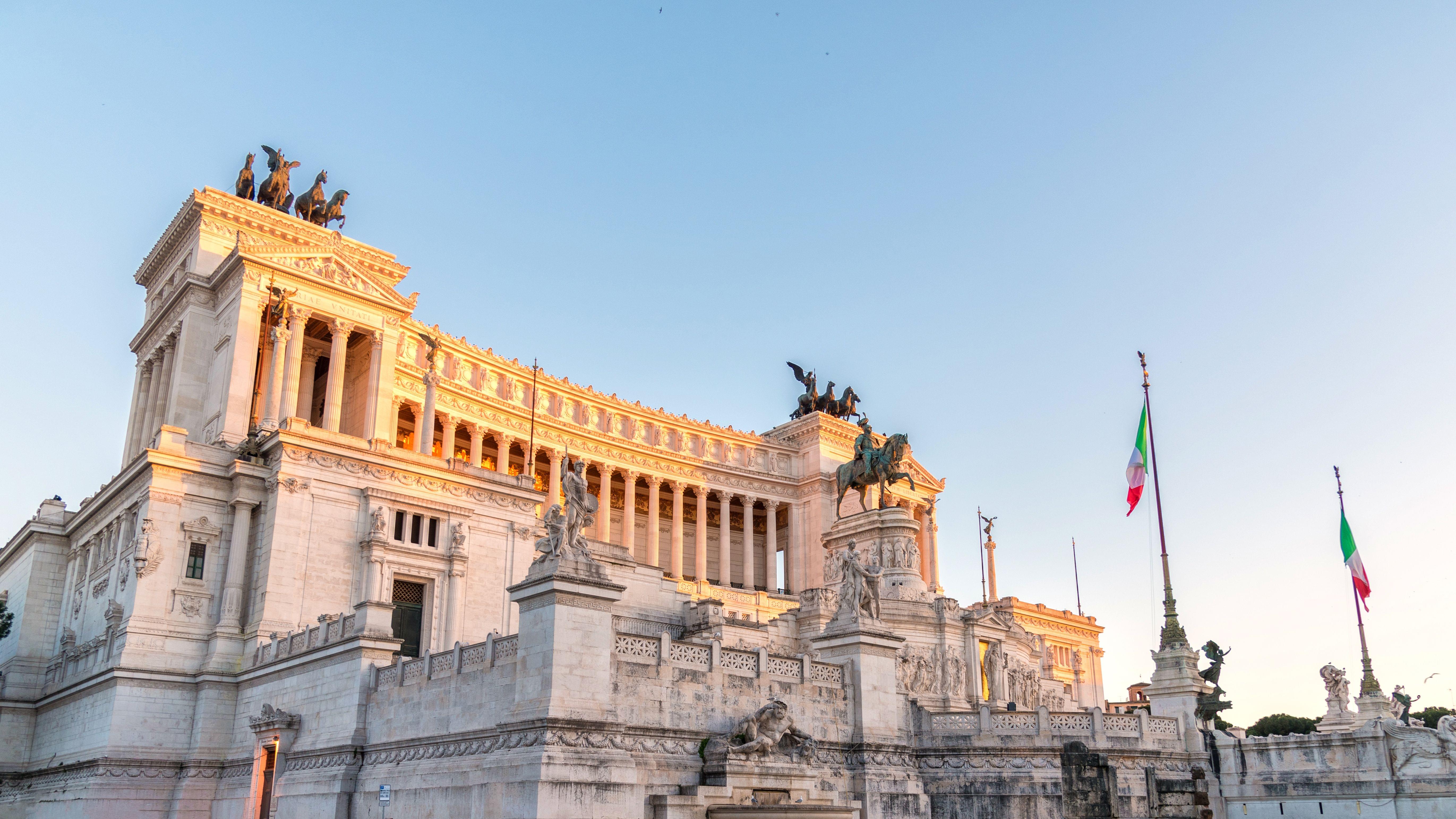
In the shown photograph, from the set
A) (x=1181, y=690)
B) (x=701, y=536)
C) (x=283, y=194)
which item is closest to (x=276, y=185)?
(x=283, y=194)

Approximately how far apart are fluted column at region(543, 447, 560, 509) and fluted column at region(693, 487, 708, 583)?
10.9 metres

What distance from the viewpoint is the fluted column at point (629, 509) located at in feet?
252

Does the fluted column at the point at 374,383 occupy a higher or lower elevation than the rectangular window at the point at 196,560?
higher

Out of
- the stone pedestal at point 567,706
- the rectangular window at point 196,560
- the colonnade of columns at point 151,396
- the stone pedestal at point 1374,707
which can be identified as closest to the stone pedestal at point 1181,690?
the stone pedestal at point 1374,707

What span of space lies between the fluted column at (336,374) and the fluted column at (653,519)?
1039 inches

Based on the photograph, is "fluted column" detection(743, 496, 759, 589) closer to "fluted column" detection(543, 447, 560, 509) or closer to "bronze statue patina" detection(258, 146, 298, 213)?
"fluted column" detection(543, 447, 560, 509)

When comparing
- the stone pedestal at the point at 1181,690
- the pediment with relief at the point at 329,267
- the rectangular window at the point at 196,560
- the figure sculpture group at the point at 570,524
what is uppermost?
the pediment with relief at the point at 329,267

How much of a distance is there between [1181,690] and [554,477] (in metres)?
46.1

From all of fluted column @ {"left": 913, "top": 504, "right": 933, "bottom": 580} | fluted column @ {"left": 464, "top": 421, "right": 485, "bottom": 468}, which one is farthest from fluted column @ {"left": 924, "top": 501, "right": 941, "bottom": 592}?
fluted column @ {"left": 464, "top": 421, "right": 485, "bottom": 468}

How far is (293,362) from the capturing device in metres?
54.8

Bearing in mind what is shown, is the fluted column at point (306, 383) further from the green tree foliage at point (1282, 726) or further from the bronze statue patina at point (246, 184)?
the green tree foliage at point (1282, 726)

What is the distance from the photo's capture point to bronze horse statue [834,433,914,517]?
5928cm

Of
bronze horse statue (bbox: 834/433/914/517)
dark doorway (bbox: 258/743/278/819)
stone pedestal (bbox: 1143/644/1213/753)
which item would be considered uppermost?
bronze horse statue (bbox: 834/433/914/517)

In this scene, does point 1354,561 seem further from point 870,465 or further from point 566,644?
point 566,644
